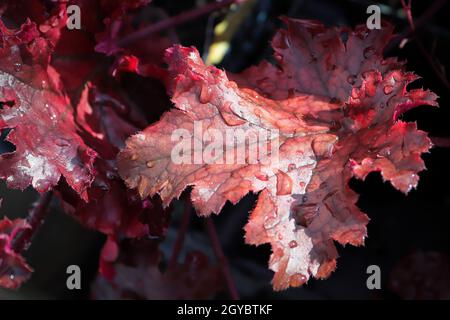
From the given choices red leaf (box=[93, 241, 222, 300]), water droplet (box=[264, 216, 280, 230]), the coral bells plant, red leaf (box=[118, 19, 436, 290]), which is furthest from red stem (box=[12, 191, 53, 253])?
water droplet (box=[264, 216, 280, 230])

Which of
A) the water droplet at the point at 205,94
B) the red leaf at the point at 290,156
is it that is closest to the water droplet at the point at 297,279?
the red leaf at the point at 290,156

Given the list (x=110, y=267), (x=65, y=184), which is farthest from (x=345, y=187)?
(x=110, y=267)

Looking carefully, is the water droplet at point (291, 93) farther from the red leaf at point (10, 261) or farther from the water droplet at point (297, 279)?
the red leaf at point (10, 261)

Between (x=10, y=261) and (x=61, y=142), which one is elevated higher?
(x=61, y=142)

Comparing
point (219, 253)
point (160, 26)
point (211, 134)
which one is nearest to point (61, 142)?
point (211, 134)

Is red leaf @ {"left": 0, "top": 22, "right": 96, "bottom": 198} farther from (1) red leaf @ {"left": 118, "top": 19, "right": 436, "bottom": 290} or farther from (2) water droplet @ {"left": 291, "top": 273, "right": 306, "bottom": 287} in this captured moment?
(2) water droplet @ {"left": 291, "top": 273, "right": 306, "bottom": 287}

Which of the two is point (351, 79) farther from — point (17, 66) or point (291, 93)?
point (17, 66)

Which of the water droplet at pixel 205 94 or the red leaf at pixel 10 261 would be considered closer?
the water droplet at pixel 205 94

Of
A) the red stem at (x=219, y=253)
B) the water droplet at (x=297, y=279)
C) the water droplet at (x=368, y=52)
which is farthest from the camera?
the red stem at (x=219, y=253)
